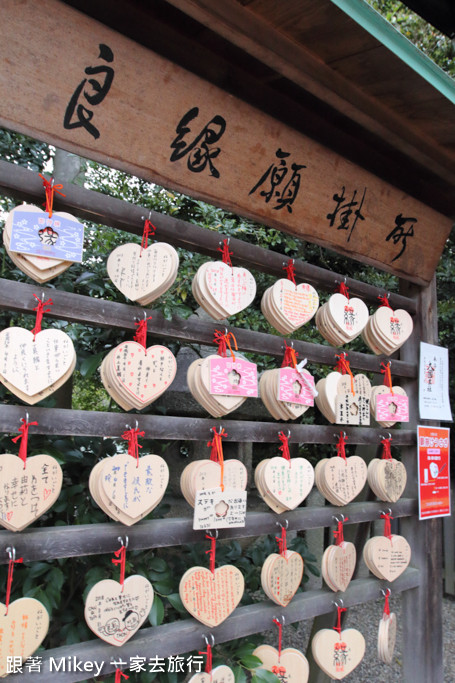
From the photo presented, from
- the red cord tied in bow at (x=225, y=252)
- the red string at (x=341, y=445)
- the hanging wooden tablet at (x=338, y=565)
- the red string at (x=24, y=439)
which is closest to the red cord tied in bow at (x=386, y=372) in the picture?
the red string at (x=341, y=445)

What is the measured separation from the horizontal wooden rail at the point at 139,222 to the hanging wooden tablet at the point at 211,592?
1.26m

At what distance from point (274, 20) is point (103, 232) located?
198cm

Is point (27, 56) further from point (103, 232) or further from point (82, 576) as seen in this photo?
point (82, 576)

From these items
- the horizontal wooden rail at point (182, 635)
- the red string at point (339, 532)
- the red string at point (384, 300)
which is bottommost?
the horizontal wooden rail at point (182, 635)

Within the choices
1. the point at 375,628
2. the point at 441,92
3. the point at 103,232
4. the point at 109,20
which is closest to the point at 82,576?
the point at 103,232

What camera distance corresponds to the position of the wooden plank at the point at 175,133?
5.51 ft

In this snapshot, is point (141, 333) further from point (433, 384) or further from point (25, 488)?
point (433, 384)

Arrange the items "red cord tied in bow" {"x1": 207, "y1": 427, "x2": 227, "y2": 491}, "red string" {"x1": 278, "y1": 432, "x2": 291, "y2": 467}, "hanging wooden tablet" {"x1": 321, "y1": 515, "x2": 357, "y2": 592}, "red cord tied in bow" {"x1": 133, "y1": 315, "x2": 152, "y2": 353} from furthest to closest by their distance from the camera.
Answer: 1. "hanging wooden tablet" {"x1": 321, "y1": 515, "x2": 357, "y2": 592}
2. "red string" {"x1": 278, "y1": 432, "x2": 291, "y2": 467}
3. "red cord tied in bow" {"x1": 207, "y1": 427, "x2": 227, "y2": 491}
4. "red cord tied in bow" {"x1": 133, "y1": 315, "x2": 152, "y2": 353}

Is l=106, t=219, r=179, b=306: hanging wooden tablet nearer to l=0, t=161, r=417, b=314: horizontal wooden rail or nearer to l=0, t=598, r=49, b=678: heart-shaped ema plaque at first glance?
l=0, t=161, r=417, b=314: horizontal wooden rail

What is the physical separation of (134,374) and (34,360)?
362mm

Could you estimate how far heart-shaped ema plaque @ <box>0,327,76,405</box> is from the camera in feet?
5.48

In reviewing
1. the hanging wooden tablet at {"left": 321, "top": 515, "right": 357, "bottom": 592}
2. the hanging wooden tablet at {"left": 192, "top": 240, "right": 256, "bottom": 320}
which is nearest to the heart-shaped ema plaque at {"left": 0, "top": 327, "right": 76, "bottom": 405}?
the hanging wooden tablet at {"left": 192, "top": 240, "right": 256, "bottom": 320}

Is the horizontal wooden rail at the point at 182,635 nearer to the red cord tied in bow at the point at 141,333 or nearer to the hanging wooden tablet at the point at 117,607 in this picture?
the hanging wooden tablet at the point at 117,607

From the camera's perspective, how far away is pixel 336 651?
2432mm
